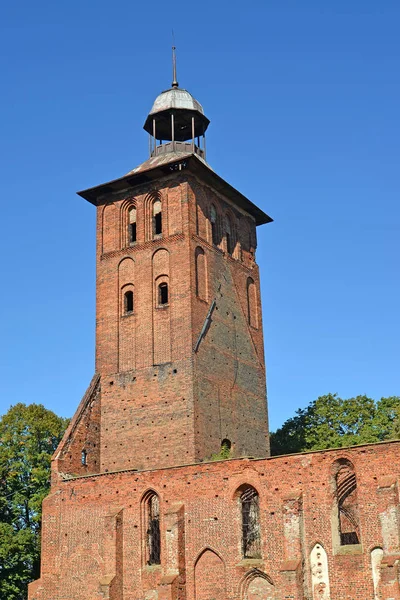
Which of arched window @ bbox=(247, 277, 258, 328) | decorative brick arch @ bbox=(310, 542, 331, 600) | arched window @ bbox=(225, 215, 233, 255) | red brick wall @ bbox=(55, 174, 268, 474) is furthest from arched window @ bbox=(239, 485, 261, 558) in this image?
arched window @ bbox=(225, 215, 233, 255)

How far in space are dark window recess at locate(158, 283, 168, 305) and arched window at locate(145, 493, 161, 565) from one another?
8.29 m

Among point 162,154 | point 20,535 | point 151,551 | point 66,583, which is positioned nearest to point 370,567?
point 151,551

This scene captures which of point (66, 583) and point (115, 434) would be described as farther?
point (115, 434)

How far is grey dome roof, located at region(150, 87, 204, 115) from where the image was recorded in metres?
37.1

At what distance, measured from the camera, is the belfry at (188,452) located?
24.7 metres

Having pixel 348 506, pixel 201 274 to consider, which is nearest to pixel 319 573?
pixel 348 506

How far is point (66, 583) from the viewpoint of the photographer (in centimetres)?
2873

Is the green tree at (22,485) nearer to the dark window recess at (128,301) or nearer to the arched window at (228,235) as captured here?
the dark window recess at (128,301)

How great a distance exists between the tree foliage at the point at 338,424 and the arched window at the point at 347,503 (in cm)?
879

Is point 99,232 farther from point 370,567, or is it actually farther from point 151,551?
point 370,567

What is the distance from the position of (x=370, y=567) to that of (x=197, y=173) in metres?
17.6

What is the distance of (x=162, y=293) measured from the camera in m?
33.4

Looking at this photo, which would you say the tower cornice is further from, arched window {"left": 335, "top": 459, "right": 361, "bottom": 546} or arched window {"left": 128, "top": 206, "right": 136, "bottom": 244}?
arched window {"left": 335, "top": 459, "right": 361, "bottom": 546}

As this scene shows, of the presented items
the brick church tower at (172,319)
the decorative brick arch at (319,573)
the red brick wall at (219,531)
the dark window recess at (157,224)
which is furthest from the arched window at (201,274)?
the decorative brick arch at (319,573)
